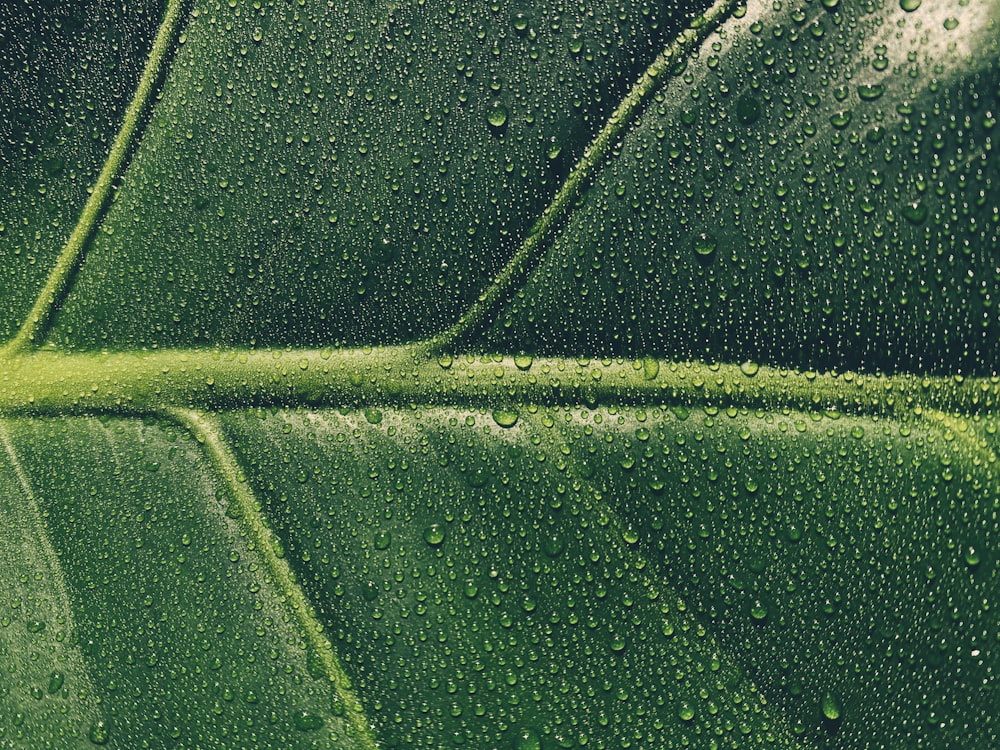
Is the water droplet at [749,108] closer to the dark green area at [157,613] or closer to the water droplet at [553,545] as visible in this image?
the water droplet at [553,545]

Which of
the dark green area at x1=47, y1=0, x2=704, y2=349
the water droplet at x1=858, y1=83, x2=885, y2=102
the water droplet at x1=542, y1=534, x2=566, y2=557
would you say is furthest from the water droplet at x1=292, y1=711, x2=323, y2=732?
the water droplet at x1=858, y1=83, x2=885, y2=102

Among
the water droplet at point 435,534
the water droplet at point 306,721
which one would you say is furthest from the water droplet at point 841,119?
the water droplet at point 306,721

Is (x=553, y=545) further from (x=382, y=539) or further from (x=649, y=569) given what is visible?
(x=382, y=539)

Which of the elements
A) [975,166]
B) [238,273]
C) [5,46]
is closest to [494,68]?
[238,273]

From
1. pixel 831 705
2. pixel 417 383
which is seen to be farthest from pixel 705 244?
pixel 831 705

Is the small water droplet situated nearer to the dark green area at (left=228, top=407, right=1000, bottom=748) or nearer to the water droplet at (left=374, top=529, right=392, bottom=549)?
the dark green area at (left=228, top=407, right=1000, bottom=748)

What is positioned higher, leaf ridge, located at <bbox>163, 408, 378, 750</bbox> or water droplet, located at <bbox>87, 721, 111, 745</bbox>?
leaf ridge, located at <bbox>163, 408, 378, 750</bbox>
